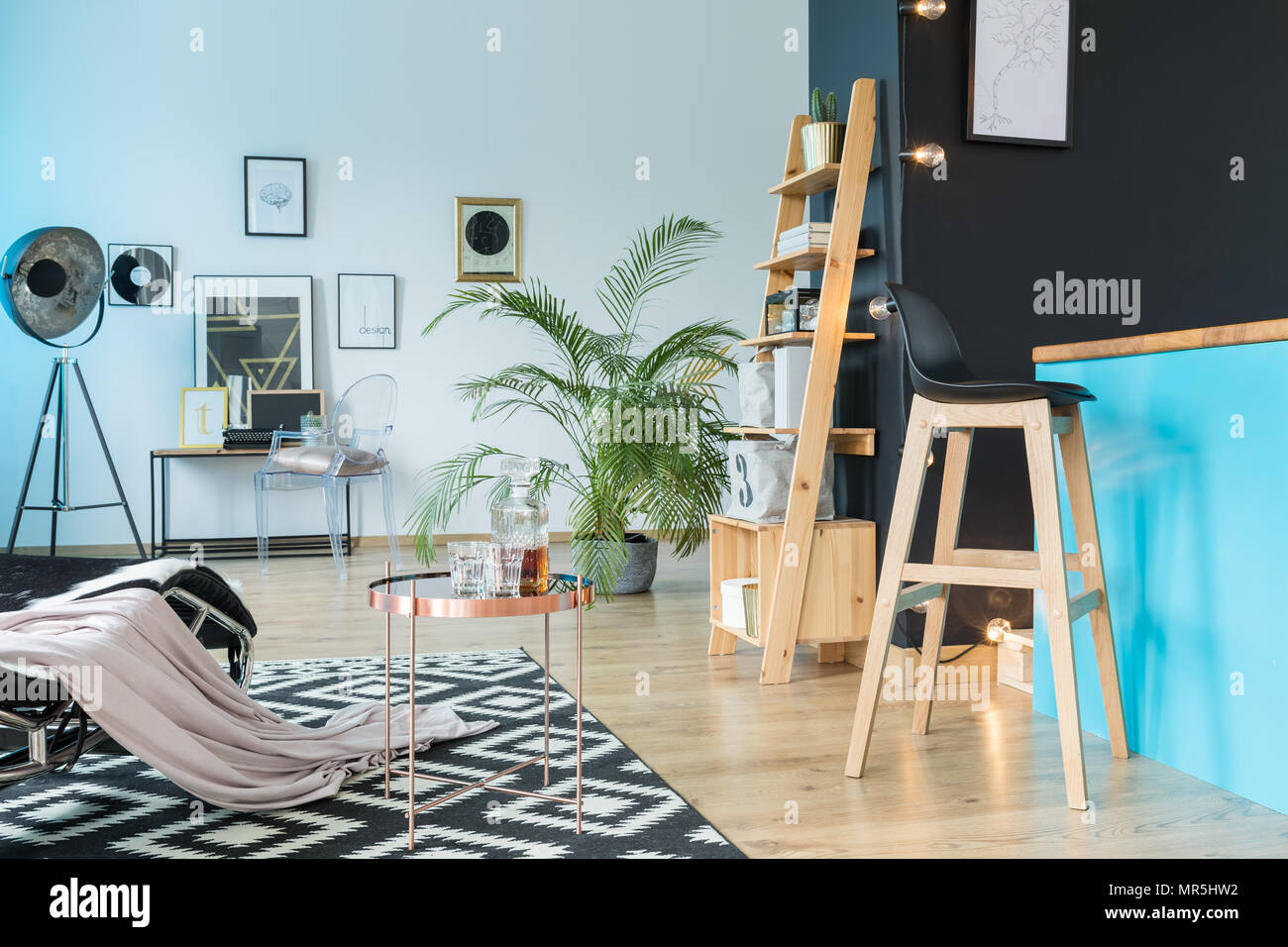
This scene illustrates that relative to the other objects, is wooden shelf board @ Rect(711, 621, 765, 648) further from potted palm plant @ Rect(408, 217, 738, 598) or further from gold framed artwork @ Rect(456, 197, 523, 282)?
gold framed artwork @ Rect(456, 197, 523, 282)

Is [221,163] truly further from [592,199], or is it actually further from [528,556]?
[528,556]

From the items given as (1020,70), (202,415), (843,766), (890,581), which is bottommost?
(843,766)

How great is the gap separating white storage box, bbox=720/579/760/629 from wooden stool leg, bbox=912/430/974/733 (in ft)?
2.54

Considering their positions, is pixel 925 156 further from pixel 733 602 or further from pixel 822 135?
pixel 733 602

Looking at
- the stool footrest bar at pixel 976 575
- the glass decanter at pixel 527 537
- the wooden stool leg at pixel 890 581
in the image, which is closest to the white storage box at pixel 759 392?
the wooden stool leg at pixel 890 581

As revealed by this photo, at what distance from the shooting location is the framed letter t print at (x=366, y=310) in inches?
247

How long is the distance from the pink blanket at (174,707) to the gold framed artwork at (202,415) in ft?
13.3

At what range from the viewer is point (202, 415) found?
6086 millimetres

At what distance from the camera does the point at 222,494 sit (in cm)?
617

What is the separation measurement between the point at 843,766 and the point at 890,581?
1.31ft

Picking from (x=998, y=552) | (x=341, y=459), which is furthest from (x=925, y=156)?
(x=341, y=459)

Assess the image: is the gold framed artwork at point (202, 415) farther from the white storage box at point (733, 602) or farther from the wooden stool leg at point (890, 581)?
the wooden stool leg at point (890, 581)

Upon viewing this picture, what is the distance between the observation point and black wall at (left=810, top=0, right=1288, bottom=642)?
3.22m

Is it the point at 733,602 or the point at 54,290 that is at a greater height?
the point at 54,290
